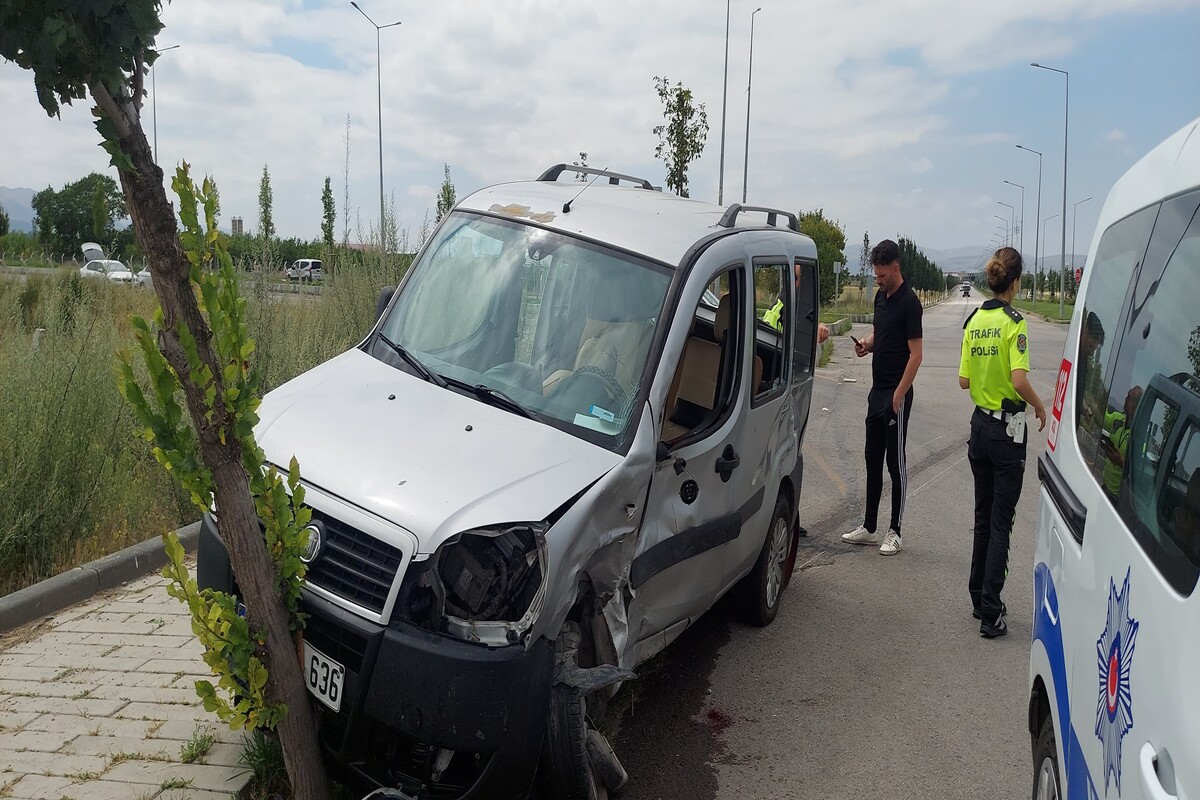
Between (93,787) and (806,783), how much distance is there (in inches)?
107

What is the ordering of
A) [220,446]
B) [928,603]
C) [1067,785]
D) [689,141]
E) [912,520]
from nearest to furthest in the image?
[1067,785] → [220,446] → [928,603] → [912,520] → [689,141]

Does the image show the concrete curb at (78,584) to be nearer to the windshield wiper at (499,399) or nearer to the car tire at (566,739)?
the windshield wiper at (499,399)

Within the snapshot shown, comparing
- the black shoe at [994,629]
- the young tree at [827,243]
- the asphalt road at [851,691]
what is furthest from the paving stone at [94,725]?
the young tree at [827,243]

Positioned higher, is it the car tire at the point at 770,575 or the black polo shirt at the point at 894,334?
the black polo shirt at the point at 894,334

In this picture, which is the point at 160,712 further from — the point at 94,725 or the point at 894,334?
the point at 894,334

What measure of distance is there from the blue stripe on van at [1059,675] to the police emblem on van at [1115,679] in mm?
166

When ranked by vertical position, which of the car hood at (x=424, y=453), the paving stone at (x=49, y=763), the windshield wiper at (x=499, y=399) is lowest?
the paving stone at (x=49, y=763)

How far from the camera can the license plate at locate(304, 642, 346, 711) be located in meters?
3.40

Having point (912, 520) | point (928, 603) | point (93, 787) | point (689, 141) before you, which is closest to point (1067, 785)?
point (93, 787)

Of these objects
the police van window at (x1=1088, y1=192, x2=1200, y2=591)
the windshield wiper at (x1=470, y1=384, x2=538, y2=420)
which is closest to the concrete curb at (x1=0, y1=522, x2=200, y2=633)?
the windshield wiper at (x1=470, y1=384, x2=538, y2=420)

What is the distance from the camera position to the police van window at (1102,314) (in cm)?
303

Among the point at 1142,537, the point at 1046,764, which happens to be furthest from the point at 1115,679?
the point at 1046,764

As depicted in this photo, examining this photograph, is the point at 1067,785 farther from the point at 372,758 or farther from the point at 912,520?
the point at 912,520

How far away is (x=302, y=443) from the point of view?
3881 mm
